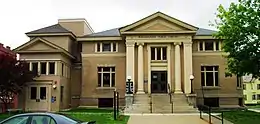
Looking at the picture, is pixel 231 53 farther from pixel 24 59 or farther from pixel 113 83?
pixel 24 59

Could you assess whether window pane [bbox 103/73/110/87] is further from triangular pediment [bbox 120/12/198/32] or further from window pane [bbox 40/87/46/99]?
window pane [bbox 40/87/46/99]

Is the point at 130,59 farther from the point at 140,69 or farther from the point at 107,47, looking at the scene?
the point at 107,47

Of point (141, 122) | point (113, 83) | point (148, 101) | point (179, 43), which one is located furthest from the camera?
point (113, 83)

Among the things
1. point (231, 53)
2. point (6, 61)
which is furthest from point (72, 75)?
point (231, 53)

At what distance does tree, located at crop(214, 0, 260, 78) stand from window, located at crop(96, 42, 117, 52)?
15.6 metres

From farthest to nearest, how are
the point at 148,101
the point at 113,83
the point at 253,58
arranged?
the point at 113,83 < the point at 148,101 < the point at 253,58

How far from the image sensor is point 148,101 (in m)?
34.5

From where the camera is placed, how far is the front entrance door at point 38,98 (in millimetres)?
34938

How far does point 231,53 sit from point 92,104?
59.8 ft

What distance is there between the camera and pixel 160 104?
110ft

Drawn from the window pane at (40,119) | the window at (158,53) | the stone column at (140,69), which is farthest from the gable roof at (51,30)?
the window pane at (40,119)

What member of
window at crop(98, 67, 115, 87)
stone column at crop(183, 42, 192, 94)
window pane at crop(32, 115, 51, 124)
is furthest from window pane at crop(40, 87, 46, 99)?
window pane at crop(32, 115, 51, 124)

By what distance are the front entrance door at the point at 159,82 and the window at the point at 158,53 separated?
160cm

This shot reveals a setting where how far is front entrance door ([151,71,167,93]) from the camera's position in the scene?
37781 millimetres
